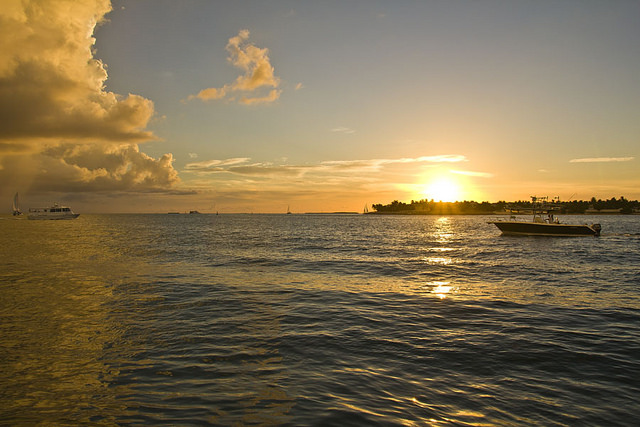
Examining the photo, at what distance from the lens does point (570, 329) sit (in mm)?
13430

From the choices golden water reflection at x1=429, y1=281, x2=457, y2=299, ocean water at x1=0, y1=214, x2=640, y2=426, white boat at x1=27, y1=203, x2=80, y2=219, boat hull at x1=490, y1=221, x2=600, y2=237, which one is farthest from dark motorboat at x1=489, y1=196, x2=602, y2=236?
white boat at x1=27, y1=203, x2=80, y2=219

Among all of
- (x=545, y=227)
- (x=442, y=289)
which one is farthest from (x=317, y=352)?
(x=545, y=227)

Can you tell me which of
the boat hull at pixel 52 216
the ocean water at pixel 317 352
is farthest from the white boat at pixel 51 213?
the ocean water at pixel 317 352

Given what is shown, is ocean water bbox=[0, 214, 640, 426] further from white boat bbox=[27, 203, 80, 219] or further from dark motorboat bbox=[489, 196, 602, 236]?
white boat bbox=[27, 203, 80, 219]

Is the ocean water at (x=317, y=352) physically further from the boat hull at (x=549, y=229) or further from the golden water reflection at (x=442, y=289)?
the boat hull at (x=549, y=229)

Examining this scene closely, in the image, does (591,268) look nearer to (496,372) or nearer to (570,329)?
(570,329)

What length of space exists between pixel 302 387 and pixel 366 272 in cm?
1952

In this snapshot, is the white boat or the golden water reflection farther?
the white boat

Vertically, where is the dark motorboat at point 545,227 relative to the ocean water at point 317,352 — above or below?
above

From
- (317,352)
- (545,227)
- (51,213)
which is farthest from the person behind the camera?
(51,213)

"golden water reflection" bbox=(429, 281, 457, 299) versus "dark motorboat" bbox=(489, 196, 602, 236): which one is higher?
"dark motorboat" bbox=(489, 196, 602, 236)

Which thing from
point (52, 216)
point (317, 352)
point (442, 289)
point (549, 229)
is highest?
point (549, 229)

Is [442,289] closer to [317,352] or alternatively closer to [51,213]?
[317,352]

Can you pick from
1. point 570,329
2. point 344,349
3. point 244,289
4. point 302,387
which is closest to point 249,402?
point 302,387
